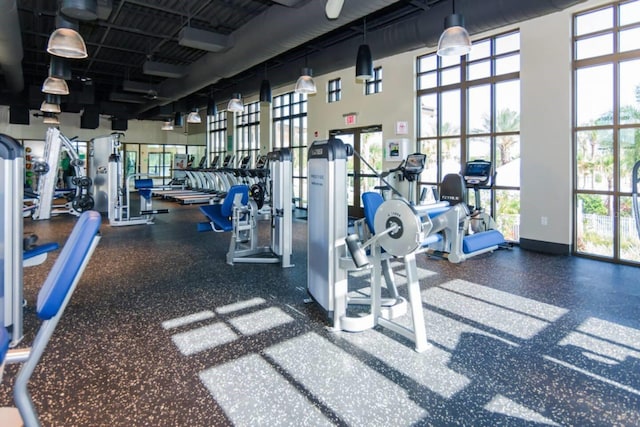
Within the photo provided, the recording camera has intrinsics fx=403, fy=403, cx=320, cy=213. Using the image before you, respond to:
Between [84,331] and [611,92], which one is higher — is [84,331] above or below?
below

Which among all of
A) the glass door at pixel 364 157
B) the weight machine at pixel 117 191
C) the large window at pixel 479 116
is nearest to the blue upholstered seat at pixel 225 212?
the weight machine at pixel 117 191

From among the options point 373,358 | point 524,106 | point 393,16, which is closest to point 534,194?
point 524,106

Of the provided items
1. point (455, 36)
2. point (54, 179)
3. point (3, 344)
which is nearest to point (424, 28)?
point (455, 36)

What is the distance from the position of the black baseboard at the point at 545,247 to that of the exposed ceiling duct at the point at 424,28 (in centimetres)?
325

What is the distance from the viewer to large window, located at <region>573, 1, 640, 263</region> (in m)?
5.32

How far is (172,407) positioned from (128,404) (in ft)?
0.80

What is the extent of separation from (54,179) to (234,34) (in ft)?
16.4

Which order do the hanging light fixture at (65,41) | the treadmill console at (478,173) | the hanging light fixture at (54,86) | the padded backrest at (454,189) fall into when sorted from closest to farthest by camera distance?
the padded backrest at (454,189)
the hanging light fixture at (65,41)
the treadmill console at (478,173)
the hanging light fixture at (54,86)

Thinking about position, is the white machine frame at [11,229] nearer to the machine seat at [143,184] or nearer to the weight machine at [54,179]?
the machine seat at [143,184]

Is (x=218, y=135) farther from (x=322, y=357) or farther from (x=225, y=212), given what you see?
(x=322, y=357)

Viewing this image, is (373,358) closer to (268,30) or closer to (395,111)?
(268,30)

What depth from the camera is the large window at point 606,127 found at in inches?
209

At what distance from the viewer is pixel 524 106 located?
627cm

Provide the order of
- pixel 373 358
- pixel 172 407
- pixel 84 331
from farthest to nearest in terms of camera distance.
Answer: pixel 84 331, pixel 373 358, pixel 172 407
